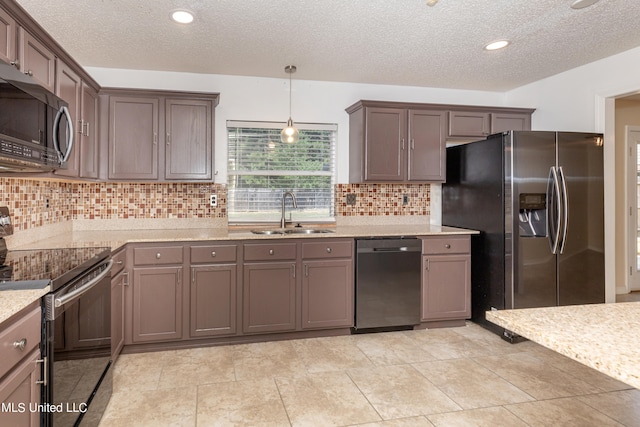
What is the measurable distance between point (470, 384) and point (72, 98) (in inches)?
130

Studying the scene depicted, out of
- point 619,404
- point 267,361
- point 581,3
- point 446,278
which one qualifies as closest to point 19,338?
point 267,361

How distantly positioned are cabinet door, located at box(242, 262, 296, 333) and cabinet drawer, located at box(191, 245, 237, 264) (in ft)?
0.52

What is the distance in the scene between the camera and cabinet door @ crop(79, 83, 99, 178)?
9.39 ft

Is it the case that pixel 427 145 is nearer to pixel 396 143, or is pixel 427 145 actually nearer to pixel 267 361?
pixel 396 143

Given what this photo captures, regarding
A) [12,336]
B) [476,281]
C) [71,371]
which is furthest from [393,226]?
[12,336]

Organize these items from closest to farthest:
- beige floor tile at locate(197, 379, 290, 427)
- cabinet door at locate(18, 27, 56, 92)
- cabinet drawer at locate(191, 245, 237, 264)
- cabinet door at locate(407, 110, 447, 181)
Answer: cabinet door at locate(18, 27, 56, 92) → beige floor tile at locate(197, 379, 290, 427) → cabinet drawer at locate(191, 245, 237, 264) → cabinet door at locate(407, 110, 447, 181)

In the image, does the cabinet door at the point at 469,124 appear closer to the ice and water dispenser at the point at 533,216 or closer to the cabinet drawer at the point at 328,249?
the ice and water dispenser at the point at 533,216

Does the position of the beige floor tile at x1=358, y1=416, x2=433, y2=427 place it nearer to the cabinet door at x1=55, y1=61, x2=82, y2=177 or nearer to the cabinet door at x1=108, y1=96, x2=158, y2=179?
the cabinet door at x1=55, y1=61, x2=82, y2=177

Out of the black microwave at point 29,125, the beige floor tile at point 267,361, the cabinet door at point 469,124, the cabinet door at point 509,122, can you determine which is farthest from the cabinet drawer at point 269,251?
the cabinet door at point 509,122

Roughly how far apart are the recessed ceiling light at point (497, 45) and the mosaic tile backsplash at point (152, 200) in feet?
5.10

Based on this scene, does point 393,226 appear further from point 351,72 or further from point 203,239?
point 203,239

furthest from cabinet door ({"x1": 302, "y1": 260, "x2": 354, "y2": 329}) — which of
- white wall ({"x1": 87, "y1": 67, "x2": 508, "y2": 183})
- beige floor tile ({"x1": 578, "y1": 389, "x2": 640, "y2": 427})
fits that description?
beige floor tile ({"x1": 578, "y1": 389, "x2": 640, "y2": 427})

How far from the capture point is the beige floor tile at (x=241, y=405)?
212cm

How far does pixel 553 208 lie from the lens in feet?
10.7
